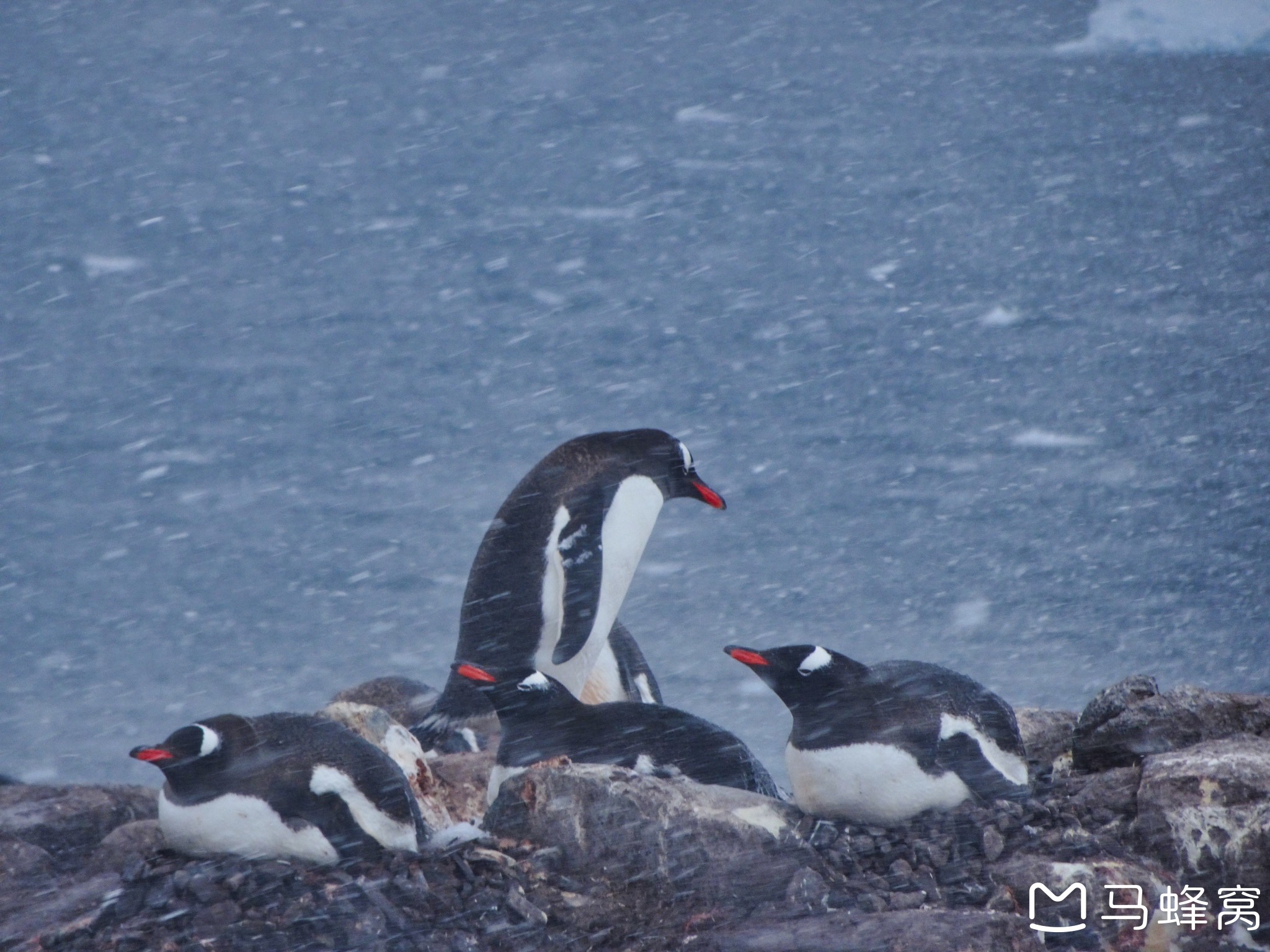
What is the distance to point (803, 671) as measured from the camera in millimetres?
2693

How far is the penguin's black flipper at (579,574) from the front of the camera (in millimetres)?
3629

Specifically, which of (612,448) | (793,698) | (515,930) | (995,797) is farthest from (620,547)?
(515,930)

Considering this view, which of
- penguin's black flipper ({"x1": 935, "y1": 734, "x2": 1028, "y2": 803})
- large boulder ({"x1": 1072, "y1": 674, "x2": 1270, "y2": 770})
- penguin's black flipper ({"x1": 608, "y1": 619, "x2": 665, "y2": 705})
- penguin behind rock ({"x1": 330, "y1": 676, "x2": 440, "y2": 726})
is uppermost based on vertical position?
penguin's black flipper ({"x1": 935, "y1": 734, "x2": 1028, "y2": 803})

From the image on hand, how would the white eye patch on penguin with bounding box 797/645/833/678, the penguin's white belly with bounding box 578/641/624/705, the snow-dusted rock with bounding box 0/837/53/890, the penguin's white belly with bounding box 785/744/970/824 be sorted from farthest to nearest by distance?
the penguin's white belly with bounding box 578/641/624/705
the snow-dusted rock with bounding box 0/837/53/890
the white eye patch on penguin with bounding box 797/645/833/678
the penguin's white belly with bounding box 785/744/970/824

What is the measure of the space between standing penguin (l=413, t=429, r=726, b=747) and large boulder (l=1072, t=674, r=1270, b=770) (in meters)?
1.31

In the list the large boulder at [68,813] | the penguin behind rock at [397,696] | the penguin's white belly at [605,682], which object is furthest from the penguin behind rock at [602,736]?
the penguin behind rock at [397,696]

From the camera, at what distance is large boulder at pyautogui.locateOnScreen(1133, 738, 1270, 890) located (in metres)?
2.50

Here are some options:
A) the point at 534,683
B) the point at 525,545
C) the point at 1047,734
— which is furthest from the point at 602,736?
the point at 1047,734

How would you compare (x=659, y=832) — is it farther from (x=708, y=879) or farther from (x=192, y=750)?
(x=192, y=750)

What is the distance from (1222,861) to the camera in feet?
Answer: 8.22

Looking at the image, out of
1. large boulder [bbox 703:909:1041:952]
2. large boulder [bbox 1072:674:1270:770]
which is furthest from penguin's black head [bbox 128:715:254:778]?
large boulder [bbox 1072:674:1270:770]

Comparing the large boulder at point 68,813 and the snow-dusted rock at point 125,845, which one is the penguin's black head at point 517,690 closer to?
the snow-dusted rock at point 125,845

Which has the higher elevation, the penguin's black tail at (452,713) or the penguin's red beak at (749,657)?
the penguin's red beak at (749,657)

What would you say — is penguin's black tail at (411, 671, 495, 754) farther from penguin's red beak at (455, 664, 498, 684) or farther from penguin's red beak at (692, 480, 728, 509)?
penguin's red beak at (692, 480, 728, 509)
